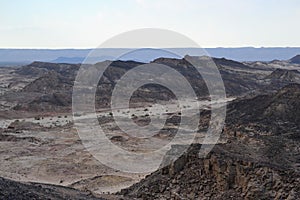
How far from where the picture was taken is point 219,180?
13.7 meters

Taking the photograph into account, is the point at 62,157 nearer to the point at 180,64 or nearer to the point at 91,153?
the point at 91,153

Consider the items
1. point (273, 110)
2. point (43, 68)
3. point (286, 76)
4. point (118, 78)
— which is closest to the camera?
point (273, 110)

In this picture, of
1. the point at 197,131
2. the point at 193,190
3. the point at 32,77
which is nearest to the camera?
the point at 193,190

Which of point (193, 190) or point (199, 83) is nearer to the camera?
point (193, 190)

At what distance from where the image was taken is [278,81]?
6300 cm

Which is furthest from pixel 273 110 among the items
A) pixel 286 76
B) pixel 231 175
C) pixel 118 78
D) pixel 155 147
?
pixel 286 76

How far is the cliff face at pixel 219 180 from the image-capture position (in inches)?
503

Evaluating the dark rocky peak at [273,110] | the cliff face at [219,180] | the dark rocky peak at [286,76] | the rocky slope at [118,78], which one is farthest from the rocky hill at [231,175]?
Answer: the dark rocky peak at [286,76]

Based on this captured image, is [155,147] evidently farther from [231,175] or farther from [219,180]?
[231,175]

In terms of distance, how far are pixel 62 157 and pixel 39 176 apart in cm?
380

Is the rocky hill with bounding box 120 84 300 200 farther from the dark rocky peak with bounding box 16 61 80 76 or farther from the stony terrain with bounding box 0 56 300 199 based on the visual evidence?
the dark rocky peak with bounding box 16 61 80 76

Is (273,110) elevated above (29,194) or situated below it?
above

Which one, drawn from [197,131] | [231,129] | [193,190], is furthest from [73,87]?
[193,190]

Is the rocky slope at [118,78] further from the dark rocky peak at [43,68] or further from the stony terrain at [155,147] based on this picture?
the dark rocky peak at [43,68]
